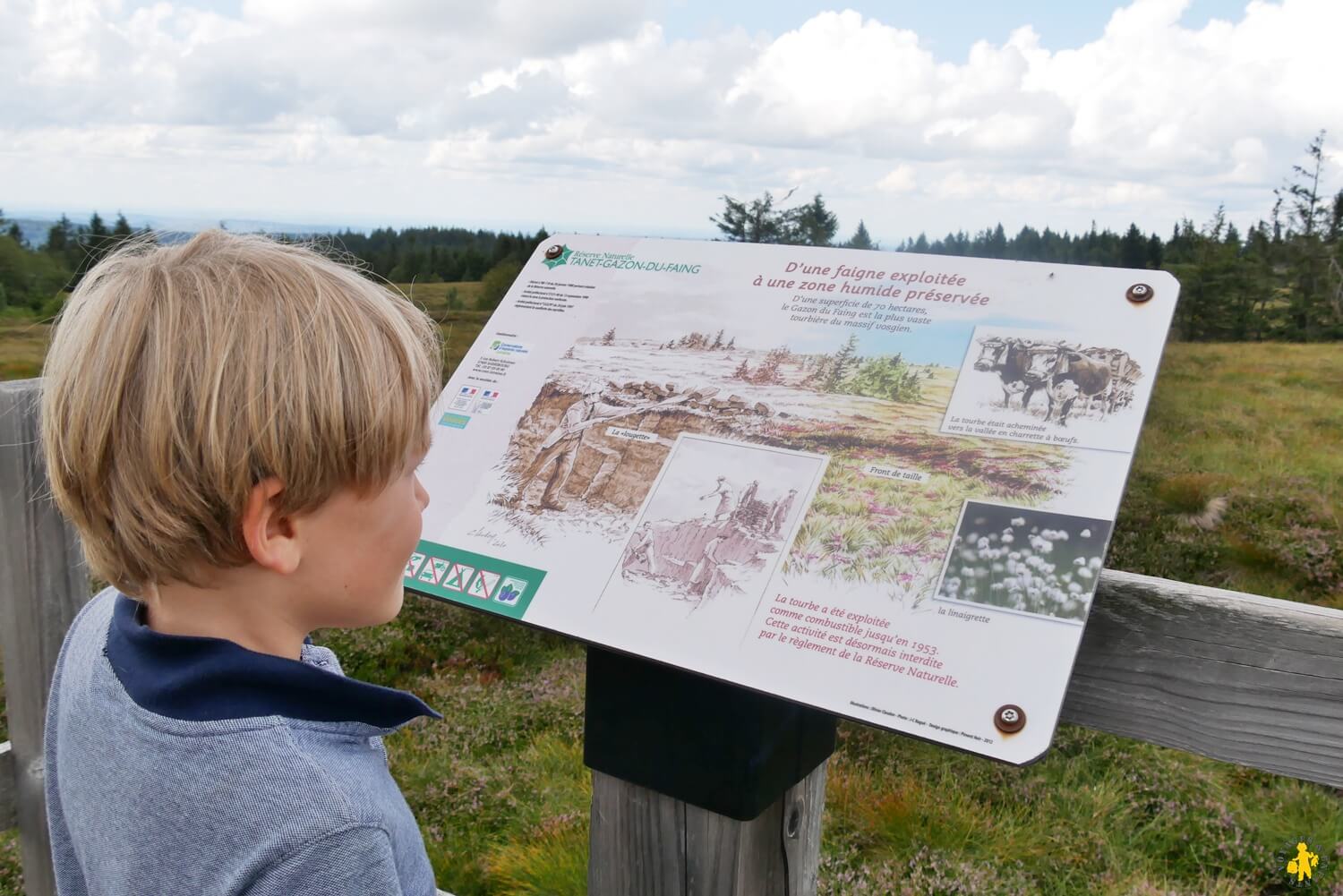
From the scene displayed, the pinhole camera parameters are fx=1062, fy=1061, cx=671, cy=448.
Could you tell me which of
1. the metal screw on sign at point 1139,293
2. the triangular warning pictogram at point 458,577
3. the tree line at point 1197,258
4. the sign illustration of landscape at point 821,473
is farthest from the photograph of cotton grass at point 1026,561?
the tree line at point 1197,258

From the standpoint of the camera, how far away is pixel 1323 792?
3734 mm

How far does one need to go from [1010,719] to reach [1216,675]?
494mm

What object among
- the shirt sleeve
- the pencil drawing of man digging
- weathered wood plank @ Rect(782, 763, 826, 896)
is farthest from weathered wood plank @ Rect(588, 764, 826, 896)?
the shirt sleeve

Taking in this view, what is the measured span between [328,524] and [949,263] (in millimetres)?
1117

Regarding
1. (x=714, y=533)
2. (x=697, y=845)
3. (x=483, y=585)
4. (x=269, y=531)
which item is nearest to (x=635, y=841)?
(x=697, y=845)

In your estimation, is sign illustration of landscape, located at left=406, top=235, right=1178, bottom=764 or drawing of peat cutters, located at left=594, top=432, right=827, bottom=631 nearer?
sign illustration of landscape, located at left=406, top=235, right=1178, bottom=764

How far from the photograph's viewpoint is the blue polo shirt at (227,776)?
1113 millimetres

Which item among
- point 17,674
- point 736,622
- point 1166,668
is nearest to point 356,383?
point 736,622

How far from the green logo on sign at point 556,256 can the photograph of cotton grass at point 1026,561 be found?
3.70 ft

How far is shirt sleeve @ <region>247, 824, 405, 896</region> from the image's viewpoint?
110 centimetres

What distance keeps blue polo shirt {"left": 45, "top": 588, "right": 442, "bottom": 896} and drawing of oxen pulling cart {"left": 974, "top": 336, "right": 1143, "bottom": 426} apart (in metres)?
0.99

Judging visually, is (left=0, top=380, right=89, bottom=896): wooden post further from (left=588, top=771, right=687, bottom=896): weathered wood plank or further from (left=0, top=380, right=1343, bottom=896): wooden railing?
(left=588, top=771, right=687, bottom=896): weathered wood plank

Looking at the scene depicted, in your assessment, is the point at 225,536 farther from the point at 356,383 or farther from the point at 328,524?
the point at 356,383

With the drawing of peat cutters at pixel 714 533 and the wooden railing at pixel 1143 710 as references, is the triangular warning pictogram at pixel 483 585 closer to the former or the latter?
the drawing of peat cutters at pixel 714 533
